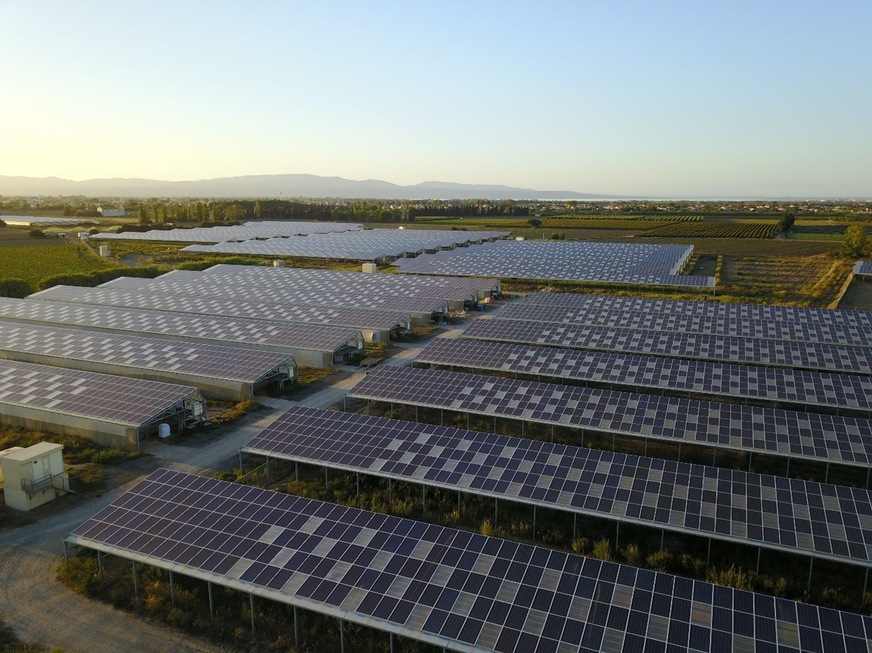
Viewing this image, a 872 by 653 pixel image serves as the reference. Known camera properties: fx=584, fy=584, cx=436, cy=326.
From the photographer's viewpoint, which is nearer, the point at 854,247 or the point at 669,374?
the point at 669,374

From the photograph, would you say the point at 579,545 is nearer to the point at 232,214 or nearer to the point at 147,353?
the point at 147,353

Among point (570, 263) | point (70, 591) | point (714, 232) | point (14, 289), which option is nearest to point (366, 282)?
point (570, 263)

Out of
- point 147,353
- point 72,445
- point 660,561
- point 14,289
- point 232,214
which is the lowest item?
point 72,445

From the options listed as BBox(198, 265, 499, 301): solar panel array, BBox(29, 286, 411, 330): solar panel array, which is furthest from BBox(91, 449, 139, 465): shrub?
BBox(198, 265, 499, 301): solar panel array

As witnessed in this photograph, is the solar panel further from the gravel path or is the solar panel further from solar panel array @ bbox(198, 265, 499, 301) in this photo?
the gravel path

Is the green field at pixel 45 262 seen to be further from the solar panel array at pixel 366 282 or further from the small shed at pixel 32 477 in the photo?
the small shed at pixel 32 477

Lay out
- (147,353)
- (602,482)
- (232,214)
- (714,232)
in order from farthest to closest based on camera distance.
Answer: (232,214)
(714,232)
(147,353)
(602,482)

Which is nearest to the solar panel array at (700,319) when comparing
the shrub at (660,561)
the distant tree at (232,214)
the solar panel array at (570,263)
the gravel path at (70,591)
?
the solar panel array at (570,263)
